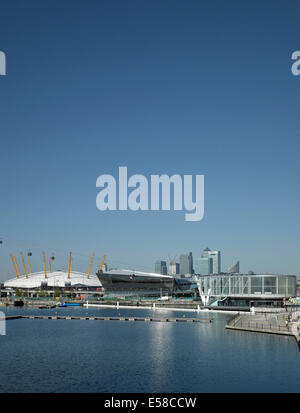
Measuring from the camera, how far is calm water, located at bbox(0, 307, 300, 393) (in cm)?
5116

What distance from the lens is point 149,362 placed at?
64.8 meters

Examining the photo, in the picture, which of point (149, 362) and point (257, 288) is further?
point (257, 288)

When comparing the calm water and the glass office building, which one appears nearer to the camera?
the calm water

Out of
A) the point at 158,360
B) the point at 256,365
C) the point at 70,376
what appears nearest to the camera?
the point at 70,376

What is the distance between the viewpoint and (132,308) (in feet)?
648

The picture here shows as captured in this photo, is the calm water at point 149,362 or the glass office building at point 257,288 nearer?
the calm water at point 149,362

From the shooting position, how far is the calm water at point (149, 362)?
5116 centimetres

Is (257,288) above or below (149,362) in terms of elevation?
above

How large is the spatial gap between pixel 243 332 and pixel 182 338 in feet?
41.9
